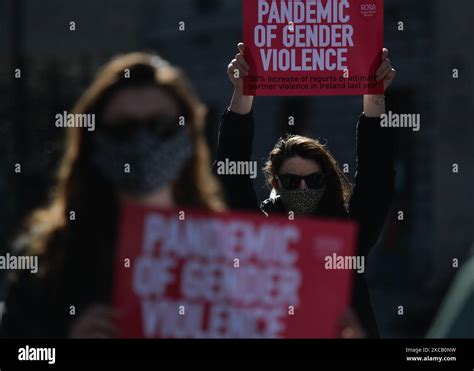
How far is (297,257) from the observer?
4172 millimetres

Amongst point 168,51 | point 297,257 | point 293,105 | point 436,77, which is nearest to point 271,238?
point 297,257

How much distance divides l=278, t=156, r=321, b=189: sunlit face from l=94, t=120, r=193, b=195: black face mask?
52cm

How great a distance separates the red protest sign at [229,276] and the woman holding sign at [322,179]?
71 millimetres

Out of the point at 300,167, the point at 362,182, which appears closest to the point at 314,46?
the point at 300,167

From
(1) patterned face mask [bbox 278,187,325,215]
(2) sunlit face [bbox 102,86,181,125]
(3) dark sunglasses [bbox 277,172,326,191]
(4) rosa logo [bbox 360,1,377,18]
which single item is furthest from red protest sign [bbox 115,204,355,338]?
(4) rosa logo [bbox 360,1,377,18]

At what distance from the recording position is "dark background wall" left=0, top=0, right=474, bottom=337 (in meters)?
4.57

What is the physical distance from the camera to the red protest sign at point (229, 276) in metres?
4.07

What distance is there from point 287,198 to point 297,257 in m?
0.29

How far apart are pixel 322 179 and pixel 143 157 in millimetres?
866

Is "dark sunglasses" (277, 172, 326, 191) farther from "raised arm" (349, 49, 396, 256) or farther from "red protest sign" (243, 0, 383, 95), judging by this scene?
"red protest sign" (243, 0, 383, 95)

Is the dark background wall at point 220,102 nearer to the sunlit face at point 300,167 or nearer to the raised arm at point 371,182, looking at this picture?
the sunlit face at point 300,167

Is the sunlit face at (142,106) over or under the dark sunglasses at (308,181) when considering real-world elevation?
over

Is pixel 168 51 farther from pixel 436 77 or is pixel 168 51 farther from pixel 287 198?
pixel 436 77

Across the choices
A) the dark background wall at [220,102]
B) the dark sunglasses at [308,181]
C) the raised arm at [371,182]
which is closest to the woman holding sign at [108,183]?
the dark sunglasses at [308,181]
